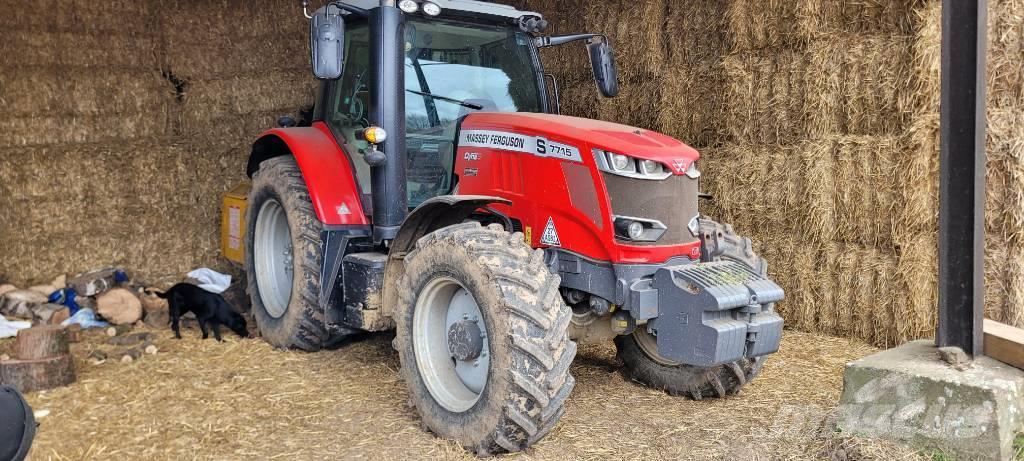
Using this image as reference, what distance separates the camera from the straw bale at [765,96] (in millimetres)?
5633

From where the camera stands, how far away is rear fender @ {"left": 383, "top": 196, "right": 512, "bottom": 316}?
4207 mm

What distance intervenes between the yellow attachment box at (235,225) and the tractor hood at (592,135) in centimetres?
242

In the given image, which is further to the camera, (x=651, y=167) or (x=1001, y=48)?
(x=1001, y=48)

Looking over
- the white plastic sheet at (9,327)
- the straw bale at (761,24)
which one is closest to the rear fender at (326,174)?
the white plastic sheet at (9,327)

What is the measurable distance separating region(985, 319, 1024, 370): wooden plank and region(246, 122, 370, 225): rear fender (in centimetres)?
321

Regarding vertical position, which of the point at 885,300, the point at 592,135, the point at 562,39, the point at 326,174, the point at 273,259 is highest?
the point at 562,39

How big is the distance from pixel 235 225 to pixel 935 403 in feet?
15.4

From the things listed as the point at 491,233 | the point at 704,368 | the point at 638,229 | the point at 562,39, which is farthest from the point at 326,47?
the point at 704,368

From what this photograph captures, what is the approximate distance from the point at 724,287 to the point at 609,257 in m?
0.53

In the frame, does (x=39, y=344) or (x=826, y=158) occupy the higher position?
(x=826, y=158)

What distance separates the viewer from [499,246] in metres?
3.63

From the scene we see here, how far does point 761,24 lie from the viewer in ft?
18.9

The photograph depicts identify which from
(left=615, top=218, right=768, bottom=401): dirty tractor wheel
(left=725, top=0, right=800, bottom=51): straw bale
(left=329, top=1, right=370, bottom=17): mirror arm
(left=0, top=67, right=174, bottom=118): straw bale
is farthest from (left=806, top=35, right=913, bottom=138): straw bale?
(left=0, top=67, right=174, bottom=118): straw bale

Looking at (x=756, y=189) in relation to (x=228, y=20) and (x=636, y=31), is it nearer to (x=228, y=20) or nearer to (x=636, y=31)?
(x=636, y=31)
